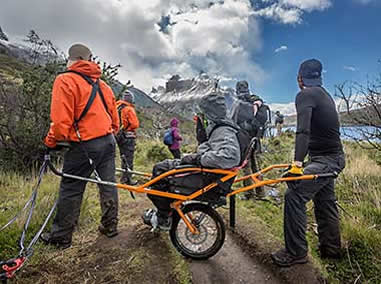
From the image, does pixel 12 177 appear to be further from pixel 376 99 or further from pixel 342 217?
pixel 376 99

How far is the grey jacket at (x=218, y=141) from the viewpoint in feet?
9.35

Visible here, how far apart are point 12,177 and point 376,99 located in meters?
7.36

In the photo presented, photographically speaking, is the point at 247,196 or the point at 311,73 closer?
the point at 311,73

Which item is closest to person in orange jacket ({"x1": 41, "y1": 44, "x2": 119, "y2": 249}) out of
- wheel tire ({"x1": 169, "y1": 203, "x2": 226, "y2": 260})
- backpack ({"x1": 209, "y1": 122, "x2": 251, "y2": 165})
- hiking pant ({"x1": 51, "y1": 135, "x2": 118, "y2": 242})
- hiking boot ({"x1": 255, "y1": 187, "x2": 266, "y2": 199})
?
hiking pant ({"x1": 51, "y1": 135, "x2": 118, "y2": 242})

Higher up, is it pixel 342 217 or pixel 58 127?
pixel 58 127

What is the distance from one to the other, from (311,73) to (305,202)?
4.78 feet

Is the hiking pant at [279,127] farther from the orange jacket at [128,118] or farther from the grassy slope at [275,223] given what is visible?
the orange jacket at [128,118]

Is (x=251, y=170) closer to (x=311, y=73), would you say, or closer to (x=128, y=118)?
(x=311, y=73)

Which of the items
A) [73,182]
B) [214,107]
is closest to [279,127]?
[214,107]

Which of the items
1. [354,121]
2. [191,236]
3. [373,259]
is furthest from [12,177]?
[354,121]

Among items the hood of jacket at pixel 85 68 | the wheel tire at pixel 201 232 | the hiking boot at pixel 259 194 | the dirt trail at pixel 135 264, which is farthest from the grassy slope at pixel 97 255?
the hiking boot at pixel 259 194

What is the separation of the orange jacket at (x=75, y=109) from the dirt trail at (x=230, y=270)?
1945 millimetres

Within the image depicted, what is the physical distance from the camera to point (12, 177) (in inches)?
219

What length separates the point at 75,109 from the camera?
3094 mm
